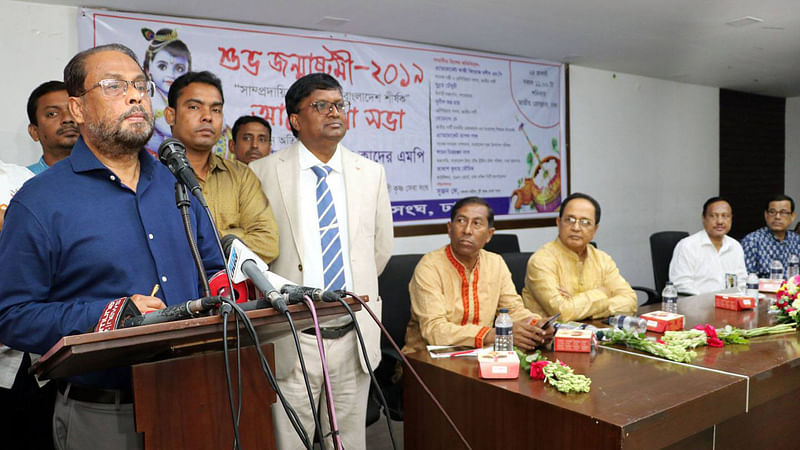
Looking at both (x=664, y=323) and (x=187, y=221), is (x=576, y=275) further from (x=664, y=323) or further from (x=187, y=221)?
(x=187, y=221)

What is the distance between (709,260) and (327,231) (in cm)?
294

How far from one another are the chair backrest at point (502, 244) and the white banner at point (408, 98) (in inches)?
25.0

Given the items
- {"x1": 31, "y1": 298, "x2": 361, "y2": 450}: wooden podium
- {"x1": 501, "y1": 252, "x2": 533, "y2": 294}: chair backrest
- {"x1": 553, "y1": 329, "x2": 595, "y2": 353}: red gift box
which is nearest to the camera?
{"x1": 31, "y1": 298, "x2": 361, "y2": 450}: wooden podium

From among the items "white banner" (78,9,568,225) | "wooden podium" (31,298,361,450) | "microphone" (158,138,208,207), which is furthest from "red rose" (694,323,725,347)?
"white banner" (78,9,568,225)

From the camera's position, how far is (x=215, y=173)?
2.07 m

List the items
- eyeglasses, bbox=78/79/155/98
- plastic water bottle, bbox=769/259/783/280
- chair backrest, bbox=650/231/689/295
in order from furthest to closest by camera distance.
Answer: chair backrest, bbox=650/231/689/295
plastic water bottle, bbox=769/259/783/280
eyeglasses, bbox=78/79/155/98

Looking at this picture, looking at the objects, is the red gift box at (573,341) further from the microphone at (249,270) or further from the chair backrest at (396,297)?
the microphone at (249,270)

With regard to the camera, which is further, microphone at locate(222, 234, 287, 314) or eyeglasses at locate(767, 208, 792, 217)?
eyeglasses at locate(767, 208, 792, 217)

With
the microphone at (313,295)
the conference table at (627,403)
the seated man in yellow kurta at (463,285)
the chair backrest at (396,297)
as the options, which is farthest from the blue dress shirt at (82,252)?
the chair backrest at (396,297)

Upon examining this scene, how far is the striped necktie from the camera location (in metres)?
2.19

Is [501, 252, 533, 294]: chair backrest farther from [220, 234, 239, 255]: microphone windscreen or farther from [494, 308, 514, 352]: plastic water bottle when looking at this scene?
[220, 234, 239, 255]: microphone windscreen

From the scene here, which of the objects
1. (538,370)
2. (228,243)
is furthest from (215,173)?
(538,370)

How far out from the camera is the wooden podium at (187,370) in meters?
0.89

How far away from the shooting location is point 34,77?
123 inches
